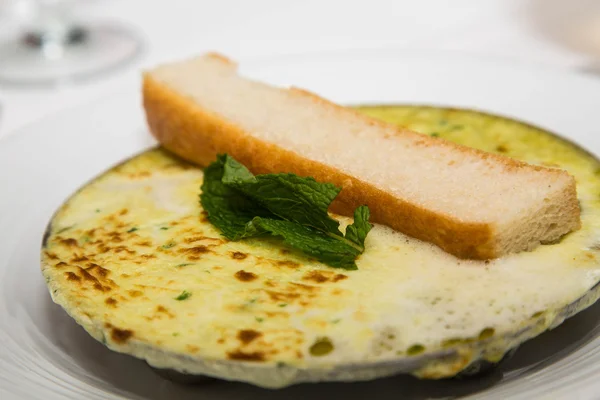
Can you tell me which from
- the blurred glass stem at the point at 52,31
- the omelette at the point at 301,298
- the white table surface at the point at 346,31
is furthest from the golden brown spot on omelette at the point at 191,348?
the blurred glass stem at the point at 52,31

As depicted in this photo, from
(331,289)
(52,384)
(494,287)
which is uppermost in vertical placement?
(494,287)

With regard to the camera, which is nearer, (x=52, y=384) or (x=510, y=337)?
(x=510, y=337)

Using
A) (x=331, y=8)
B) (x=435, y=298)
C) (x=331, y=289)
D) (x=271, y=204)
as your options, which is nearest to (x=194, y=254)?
(x=271, y=204)

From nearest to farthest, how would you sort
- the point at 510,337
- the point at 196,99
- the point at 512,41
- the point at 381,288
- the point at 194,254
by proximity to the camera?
the point at 510,337 < the point at 381,288 < the point at 194,254 < the point at 196,99 < the point at 512,41

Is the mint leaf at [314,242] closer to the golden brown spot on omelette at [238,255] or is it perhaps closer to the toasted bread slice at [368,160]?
the golden brown spot on omelette at [238,255]

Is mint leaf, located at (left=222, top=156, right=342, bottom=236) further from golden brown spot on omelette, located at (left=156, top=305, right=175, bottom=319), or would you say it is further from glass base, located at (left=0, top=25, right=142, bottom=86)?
glass base, located at (left=0, top=25, right=142, bottom=86)

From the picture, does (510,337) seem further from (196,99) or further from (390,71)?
(390,71)

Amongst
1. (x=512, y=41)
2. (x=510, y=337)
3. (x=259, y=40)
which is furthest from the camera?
(x=259, y=40)
